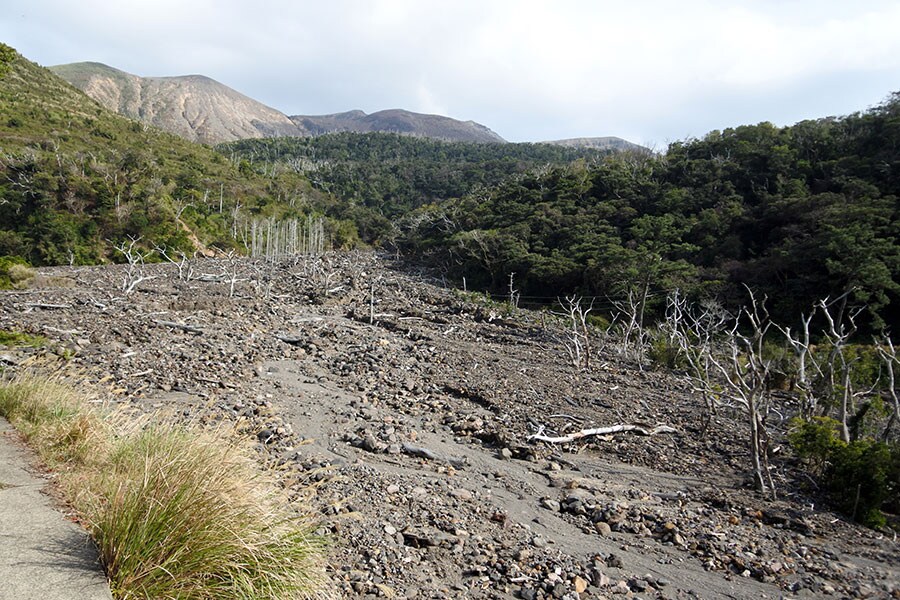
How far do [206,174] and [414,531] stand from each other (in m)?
73.1

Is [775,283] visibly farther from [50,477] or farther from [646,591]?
[50,477]

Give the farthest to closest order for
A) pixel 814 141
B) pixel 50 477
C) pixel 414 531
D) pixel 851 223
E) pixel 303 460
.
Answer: pixel 814 141, pixel 851 223, pixel 303 460, pixel 414 531, pixel 50 477

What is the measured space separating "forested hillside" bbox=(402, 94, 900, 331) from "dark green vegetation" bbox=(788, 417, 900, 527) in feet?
57.0

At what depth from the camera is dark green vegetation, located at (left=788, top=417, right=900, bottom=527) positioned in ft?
22.7

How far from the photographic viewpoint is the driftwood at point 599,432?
9288 mm

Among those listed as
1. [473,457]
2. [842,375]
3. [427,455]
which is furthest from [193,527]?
[842,375]

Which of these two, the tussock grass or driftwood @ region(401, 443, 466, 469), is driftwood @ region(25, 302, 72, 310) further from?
the tussock grass

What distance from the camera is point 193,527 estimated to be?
2.79 metres

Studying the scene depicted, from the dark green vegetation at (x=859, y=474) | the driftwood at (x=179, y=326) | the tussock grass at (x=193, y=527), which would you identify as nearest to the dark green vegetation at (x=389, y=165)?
the driftwood at (x=179, y=326)

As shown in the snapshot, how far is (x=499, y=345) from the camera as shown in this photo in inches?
781

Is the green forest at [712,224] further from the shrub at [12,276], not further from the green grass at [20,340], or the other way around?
the shrub at [12,276]

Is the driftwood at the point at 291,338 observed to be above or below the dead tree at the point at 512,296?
below

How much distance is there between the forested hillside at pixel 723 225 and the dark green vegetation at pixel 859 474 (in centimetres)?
1736

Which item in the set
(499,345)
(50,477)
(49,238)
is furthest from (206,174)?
(50,477)
